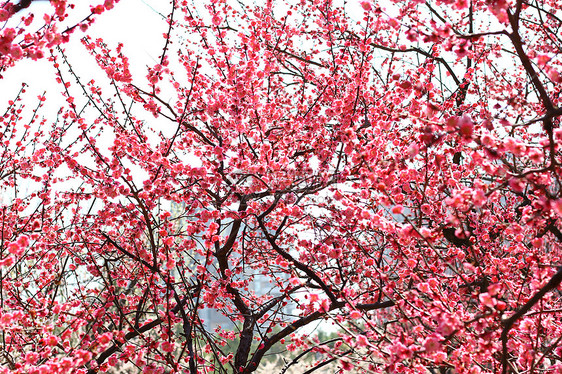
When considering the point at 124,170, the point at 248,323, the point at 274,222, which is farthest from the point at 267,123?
the point at 248,323

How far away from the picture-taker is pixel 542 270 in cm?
279

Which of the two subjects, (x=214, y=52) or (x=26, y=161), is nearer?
(x=214, y=52)

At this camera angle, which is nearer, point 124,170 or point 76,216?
point 124,170

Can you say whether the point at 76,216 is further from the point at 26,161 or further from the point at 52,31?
the point at 52,31

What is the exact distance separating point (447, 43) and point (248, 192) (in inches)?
114

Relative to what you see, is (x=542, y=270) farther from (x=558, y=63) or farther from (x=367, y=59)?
(x=558, y=63)

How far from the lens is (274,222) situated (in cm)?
639

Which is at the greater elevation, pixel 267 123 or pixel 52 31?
pixel 267 123

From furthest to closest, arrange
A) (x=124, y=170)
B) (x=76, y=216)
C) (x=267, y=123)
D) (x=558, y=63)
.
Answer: (x=558, y=63), (x=76, y=216), (x=267, y=123), (x=124, y=170)

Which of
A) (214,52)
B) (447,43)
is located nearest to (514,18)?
(447,43)

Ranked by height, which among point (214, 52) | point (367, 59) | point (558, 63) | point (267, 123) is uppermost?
point (558, 63)

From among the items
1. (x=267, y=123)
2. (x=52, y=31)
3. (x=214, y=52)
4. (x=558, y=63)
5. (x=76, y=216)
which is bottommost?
(x=52, y=31)

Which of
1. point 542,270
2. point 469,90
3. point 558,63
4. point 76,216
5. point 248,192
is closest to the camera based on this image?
point 542,270

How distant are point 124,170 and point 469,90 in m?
6.33
